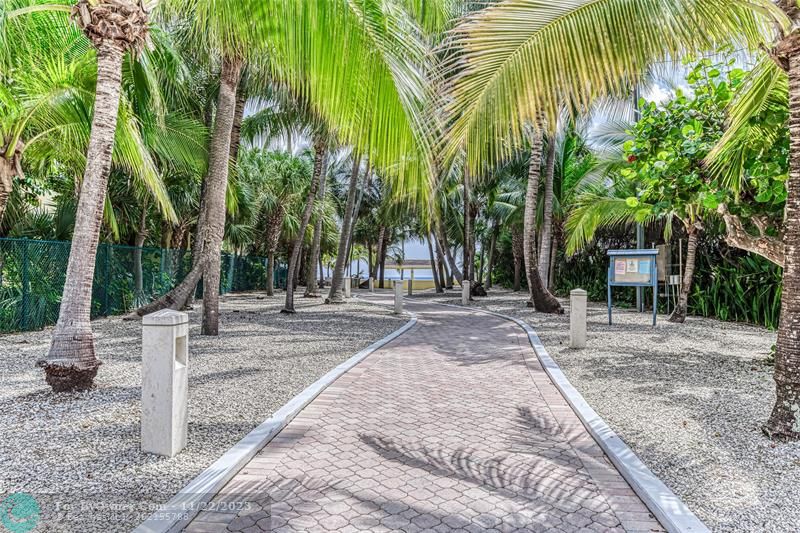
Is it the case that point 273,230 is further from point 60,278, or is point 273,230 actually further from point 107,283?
point 60,278

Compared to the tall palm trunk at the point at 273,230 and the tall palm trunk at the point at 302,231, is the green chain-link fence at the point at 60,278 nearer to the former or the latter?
the tall palm trunk at the point at 302,231

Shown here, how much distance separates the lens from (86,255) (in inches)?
238

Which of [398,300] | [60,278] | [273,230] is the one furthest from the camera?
[273,230]

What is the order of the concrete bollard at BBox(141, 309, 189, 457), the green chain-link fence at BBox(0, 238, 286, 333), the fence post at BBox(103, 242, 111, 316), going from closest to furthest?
the concrete bollard at BBox(141, 309, 189, 457) < the green chain-link fence at BBox(0, 238, 286, 333) < the fence post at BBox(103, 242, 111, 316)

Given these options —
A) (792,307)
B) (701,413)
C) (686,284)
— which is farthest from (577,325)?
(686,284)

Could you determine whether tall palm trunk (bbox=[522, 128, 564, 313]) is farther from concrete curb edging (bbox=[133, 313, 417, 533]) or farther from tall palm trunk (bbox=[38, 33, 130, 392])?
tall palm trunk (bbox=[38, 33, 130, 392])

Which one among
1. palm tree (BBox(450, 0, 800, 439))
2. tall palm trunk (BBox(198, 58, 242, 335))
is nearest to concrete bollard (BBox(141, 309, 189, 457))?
palm tree (BBox(450, 0, 800, 439))

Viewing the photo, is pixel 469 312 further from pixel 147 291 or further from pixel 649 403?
pixel 649 403

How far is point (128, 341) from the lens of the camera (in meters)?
10.3

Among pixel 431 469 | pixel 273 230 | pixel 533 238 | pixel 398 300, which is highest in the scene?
pixel 273 230

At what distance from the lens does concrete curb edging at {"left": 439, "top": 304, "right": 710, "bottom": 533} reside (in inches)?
126

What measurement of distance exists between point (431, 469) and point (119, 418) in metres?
Answer: 3.16

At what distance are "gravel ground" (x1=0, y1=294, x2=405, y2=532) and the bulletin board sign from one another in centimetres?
829

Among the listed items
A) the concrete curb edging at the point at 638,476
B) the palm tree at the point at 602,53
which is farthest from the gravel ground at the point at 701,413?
the palm tree at the point at 602,53
